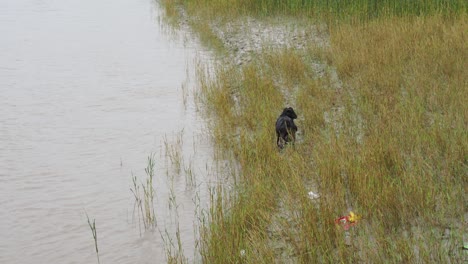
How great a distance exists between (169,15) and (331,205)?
1348cm

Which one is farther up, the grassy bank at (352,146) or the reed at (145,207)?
the grassy bank at (352,146)

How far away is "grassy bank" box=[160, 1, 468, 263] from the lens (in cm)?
448

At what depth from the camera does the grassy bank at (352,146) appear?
4.48 metres

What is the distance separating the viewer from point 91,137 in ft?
26.7

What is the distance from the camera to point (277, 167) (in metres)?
6.14

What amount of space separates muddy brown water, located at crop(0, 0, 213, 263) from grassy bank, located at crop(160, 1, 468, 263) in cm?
55

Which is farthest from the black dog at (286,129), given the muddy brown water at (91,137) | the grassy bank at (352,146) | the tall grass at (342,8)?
the tall grass at (342,8)

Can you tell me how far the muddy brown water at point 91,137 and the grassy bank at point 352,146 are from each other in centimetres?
55

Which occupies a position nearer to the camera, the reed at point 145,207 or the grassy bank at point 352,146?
the grassy bank at point 352,146

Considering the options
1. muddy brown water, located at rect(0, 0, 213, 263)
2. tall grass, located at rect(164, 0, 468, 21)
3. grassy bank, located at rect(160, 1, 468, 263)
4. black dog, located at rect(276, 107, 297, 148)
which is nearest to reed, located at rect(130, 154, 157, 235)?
muddy brown water, located at rect(0, 0, 213, 263)

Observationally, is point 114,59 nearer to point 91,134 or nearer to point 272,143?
point 91,134

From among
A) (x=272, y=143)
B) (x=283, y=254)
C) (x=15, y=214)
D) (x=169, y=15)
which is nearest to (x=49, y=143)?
(x=15, y=214)

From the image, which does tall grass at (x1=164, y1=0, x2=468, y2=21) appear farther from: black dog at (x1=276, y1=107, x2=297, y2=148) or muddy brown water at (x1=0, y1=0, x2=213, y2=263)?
black dog at (x1=276, y1=107, x2=297, y2=148)

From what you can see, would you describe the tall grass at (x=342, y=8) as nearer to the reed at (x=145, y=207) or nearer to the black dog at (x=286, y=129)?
the black dog at (x=286, y=129)
